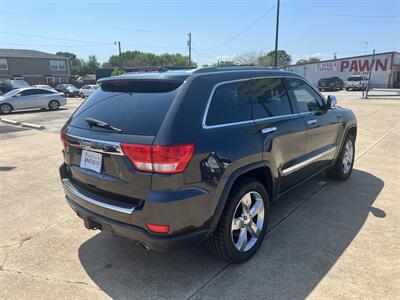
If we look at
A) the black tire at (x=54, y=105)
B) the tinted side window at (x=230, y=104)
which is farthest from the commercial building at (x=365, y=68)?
the tinted side window at (x=230, y=104)

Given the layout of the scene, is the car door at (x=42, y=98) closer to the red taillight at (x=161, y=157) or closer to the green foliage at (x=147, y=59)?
the red taillight at (x=161, y=157)

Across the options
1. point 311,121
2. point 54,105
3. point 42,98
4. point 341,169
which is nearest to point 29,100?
point 42,98

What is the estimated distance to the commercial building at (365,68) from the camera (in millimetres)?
43656

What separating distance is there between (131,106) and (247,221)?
153 centimetres

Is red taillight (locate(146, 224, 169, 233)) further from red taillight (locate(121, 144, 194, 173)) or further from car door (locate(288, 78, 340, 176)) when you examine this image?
car door (locate(288, 78, 340, 176))

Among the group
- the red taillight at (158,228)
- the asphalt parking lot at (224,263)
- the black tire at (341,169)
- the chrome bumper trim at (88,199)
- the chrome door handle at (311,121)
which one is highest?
the chrome door handle at (311,121)

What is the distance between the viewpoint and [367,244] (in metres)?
3.46

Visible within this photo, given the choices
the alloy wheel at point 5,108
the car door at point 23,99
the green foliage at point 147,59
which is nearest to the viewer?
the alloy wheel at point 5,108

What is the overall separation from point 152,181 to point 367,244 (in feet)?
8.02

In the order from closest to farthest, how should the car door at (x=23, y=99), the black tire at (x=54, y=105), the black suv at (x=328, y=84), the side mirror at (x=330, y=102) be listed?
the side mirror at (x=330, y=102), the car door at (x=23, y=99), the black tire at (x=54, y=105), the black suv at (x=328, y=84)

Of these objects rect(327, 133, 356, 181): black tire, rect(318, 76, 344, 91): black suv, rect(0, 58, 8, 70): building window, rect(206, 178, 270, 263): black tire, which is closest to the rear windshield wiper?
rect(206, 178, 270, 263): black tire

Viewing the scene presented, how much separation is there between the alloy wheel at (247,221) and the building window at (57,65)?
56394 mm

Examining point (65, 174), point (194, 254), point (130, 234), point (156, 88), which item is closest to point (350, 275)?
point (194, 254)

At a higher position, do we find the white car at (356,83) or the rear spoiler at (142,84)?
the rear spoiler at (142,84)
